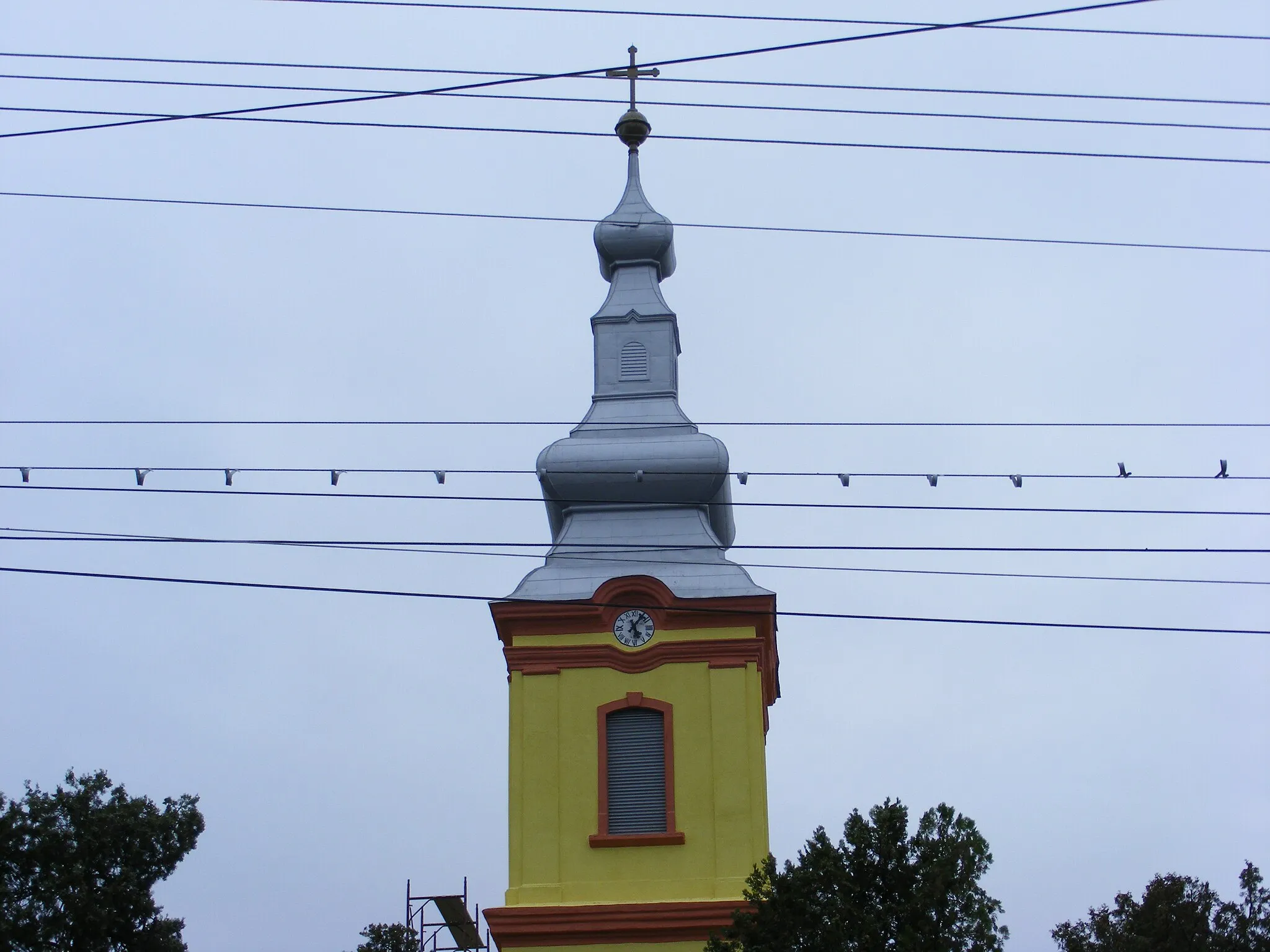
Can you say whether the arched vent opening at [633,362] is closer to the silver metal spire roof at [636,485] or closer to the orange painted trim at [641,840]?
the silver metal spire roof at [636,485]

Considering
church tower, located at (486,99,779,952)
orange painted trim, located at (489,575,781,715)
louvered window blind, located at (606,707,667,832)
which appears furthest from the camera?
orange painted trim, located at (489,575,781,715)

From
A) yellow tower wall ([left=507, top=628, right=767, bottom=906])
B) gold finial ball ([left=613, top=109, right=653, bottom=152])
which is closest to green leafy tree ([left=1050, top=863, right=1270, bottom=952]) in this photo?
yellow tower wall ([left=507, top=628, right=767, bottom=906])

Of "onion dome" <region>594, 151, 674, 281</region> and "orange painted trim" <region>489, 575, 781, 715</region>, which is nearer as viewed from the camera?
"orange painted trim" <region>489, 575, 781, 715</region>

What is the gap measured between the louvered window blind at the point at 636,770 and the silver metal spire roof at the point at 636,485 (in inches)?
80.5

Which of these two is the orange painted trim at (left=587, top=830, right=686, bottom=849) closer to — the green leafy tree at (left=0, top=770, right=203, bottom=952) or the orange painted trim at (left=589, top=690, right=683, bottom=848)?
the orange painted trim at (left=589, top=690, right=683, bottom=848)

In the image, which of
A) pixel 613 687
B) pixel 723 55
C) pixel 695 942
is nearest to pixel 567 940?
pixel 695 942

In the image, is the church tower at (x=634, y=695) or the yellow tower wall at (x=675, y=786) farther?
the yellow tower wall at (x=675, y=786)

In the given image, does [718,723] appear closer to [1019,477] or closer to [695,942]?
[695,942]

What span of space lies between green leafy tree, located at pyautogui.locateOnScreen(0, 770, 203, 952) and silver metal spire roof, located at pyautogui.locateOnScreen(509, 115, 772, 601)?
10017 mm

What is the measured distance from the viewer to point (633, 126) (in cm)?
3631

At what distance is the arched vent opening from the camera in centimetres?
3394

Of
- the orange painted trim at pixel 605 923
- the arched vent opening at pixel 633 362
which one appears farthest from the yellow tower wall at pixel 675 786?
the arched vent opening at pixel 633 362

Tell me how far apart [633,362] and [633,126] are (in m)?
4.90

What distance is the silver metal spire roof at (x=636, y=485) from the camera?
31609 mm
